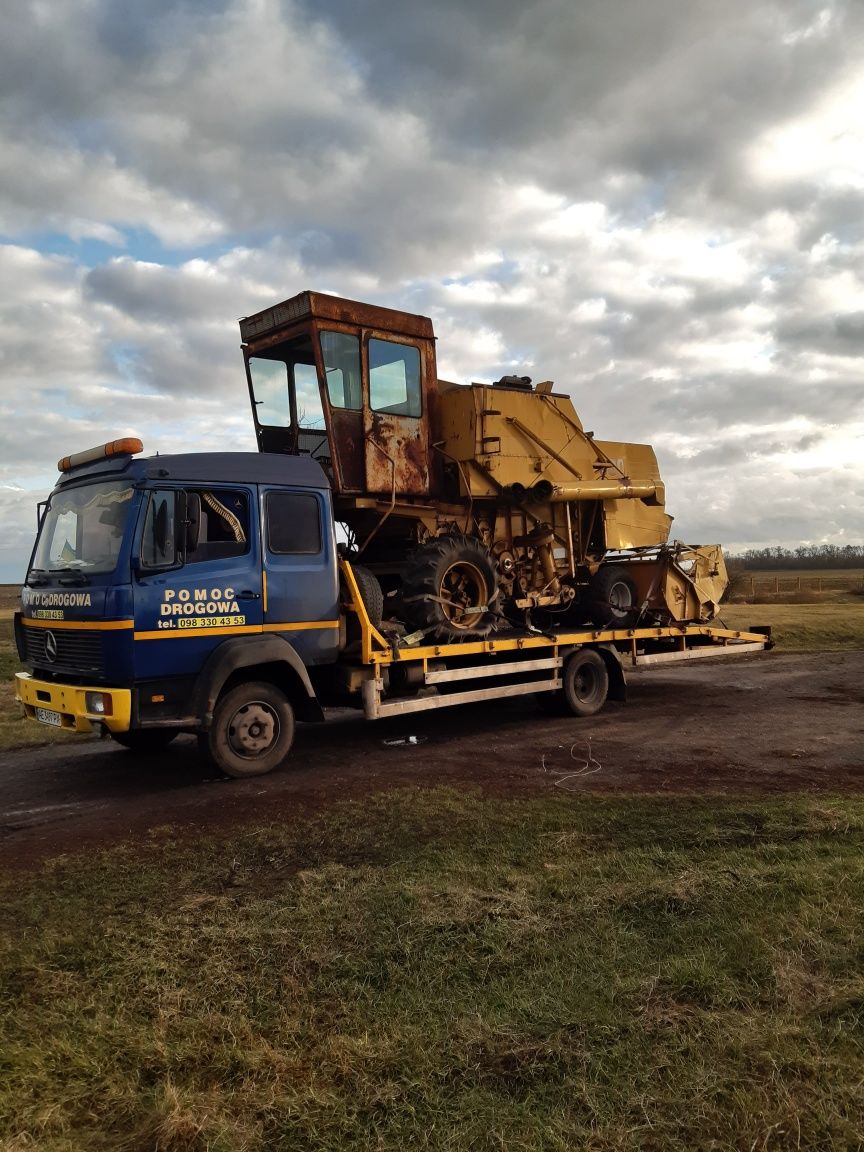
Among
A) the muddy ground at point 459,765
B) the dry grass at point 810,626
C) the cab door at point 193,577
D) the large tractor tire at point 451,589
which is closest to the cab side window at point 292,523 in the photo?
the cab door at point 193,577

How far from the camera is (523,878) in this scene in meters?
4.84

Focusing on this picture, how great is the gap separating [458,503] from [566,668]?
105 inches

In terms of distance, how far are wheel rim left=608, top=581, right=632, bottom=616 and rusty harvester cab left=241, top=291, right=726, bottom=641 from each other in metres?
0.03

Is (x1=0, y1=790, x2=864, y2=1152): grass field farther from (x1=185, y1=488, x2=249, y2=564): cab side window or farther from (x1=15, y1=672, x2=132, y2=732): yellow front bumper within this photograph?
(x1=185, y1=488, x2=249, y2=564): cab side window

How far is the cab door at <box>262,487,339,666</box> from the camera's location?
8.07 metres

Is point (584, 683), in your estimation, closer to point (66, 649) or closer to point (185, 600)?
point (185, 600)

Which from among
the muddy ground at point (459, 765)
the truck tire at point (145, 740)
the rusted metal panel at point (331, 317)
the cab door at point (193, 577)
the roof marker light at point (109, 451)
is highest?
the rusted metal panel at point (331, 317)

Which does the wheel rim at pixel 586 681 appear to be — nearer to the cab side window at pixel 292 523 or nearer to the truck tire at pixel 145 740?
the cab side window at pixel 292 523

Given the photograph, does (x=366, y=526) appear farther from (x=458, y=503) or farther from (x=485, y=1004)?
(x=485, y=1004)

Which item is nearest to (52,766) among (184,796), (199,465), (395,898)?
(184,796)

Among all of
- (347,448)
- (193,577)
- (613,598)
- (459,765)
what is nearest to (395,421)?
(347,448)

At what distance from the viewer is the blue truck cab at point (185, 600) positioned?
712 centimetres

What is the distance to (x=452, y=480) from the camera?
10898mm

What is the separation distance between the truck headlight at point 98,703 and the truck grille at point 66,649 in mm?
267
